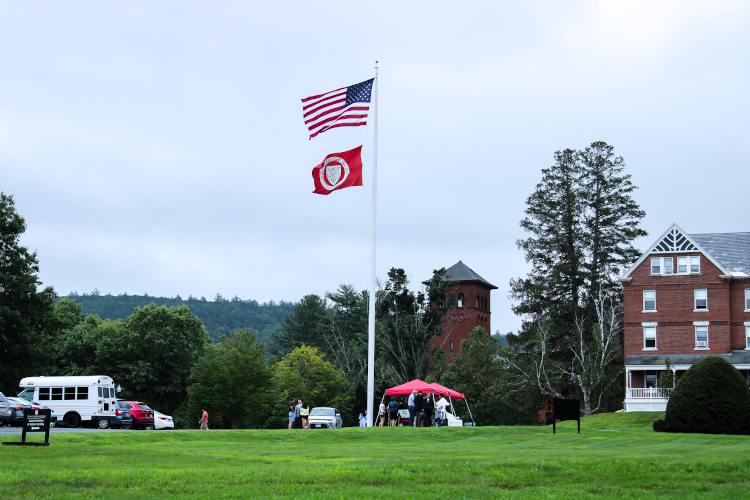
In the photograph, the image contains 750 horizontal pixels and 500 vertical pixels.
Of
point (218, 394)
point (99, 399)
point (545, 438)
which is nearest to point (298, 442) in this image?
point (545, 438)

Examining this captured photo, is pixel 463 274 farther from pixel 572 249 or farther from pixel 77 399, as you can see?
pixel 77 399

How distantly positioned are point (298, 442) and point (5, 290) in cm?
3814

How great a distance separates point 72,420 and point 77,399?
3.59 feet

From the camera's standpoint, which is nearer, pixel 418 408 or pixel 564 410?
pixel 564 410

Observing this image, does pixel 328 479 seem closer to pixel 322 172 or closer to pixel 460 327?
pixel 322 172

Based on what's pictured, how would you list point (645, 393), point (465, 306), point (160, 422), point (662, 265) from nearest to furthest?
point (160, 422) → point (645, 393) → point (662, 265) → point (465, 306)

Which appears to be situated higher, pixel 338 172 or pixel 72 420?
pixel 338 172

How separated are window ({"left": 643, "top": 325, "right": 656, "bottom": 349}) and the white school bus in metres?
38.4

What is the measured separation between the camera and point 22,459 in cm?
1723

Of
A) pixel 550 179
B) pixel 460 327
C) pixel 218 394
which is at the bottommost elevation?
pixel 218 394

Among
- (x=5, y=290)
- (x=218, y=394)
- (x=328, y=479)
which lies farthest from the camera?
(x=218, y=394)

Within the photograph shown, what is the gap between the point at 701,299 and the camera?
6116 cm

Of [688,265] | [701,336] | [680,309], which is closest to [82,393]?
[680,309]

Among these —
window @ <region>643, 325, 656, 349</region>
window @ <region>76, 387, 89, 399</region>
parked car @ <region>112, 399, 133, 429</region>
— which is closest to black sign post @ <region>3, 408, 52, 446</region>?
window @ <region>76, 387, 89, 399</region>
